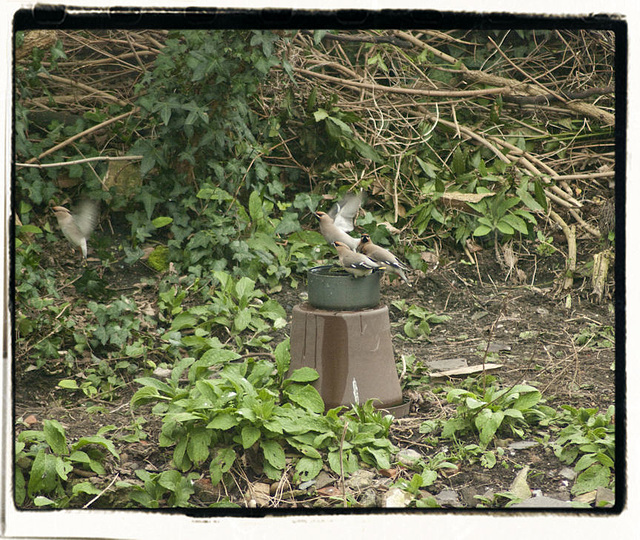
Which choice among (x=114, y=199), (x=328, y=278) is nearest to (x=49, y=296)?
(x=114, y=199)

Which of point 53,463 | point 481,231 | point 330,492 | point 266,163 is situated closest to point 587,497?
point 330,492

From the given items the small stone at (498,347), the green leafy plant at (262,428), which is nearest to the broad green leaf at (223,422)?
the green leafy plant at (262,428)

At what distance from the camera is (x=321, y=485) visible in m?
3.27

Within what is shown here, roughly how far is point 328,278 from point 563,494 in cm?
144

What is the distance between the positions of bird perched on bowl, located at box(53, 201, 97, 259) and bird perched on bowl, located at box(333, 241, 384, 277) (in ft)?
6.48

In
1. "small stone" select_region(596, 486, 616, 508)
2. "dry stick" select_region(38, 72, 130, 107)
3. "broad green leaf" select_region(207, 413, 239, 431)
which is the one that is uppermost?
"dry stick" select_region(38, 72, 130, 107)

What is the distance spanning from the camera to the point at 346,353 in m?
3.72

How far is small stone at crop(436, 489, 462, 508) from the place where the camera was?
3.14m

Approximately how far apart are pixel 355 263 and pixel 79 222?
2.46 meters

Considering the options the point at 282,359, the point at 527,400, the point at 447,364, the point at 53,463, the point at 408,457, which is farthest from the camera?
the point at 447,364

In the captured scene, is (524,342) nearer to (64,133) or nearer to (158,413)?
(158,413)

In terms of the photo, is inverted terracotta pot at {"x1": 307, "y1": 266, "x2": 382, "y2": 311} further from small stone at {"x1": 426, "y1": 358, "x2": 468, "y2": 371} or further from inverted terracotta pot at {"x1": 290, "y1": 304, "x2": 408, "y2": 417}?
small stone at {"x1": 426, "y1": 358, "x2": 468, "y2": 371}

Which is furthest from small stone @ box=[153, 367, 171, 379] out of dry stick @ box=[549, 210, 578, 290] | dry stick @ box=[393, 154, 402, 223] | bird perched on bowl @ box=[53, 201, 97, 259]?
dry stick @ box=[549, 210, 578, 290]

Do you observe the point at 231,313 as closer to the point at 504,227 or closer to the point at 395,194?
the point at 395,194
